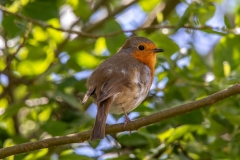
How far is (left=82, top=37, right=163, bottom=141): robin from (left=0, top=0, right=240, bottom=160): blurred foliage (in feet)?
0.74

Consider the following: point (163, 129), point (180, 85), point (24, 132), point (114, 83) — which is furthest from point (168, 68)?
point (24, 132)

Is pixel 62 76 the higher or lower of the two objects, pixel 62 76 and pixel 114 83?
the higher

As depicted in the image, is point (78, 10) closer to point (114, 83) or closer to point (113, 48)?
point (113, 48)

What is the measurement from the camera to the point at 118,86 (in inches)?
179

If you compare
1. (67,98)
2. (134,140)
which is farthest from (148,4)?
(134,140)

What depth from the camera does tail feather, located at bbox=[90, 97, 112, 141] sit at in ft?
13.2

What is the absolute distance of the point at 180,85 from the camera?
5250mm

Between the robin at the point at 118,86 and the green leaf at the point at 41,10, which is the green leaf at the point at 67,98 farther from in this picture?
the green leaf at the point at 41,10

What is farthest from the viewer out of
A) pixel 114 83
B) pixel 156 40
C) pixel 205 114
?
pixel 156 40

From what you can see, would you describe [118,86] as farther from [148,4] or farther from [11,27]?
[148,4]

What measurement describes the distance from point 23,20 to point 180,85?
1.67 m

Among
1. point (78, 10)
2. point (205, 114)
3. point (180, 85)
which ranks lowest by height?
point (205, 114)

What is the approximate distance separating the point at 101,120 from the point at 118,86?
44 cm

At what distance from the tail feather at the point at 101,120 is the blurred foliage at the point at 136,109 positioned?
18.5 inches
